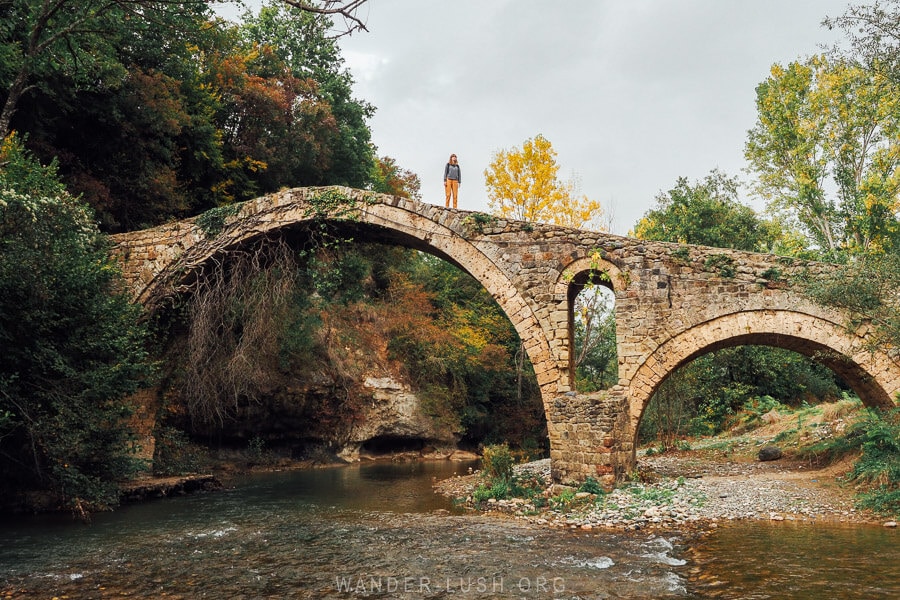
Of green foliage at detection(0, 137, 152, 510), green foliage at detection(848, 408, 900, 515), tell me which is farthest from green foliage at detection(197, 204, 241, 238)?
green foliage at detection(848, 408, 900, 515)

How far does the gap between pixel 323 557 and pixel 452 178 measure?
840cm

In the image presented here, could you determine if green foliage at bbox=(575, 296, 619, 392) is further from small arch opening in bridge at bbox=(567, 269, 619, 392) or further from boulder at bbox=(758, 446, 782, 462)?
boulder at bbox=(758, 446, 782, 462)

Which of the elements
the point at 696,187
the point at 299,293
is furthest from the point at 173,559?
the point at 696,187

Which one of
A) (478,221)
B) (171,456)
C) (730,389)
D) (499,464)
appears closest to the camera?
(499,464)

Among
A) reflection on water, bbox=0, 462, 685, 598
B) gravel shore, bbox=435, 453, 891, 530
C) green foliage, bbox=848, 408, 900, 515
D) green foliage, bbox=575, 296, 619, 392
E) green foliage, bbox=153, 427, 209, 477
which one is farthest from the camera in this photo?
green foliage, bbox=575, 296, 619, 392

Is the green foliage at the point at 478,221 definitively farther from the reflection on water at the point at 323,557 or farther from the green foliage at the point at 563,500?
the reflection on water at the point at 323,557

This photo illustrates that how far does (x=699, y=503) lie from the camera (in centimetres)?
895

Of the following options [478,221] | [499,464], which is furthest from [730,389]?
[478,221]

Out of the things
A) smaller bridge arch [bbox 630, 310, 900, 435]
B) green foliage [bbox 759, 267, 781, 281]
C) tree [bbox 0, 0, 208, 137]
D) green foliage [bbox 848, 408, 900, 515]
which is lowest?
green foliage [bbox 848, 408, 900, 515]

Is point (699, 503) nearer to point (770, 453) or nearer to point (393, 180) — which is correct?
point (770, 453)

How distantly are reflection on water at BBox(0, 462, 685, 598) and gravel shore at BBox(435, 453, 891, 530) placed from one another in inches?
28.1

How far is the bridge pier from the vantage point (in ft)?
32.9

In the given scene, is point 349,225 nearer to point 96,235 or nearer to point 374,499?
point 96,235

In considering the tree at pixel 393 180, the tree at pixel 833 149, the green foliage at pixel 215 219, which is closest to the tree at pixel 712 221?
the tree at pixel 833 149
